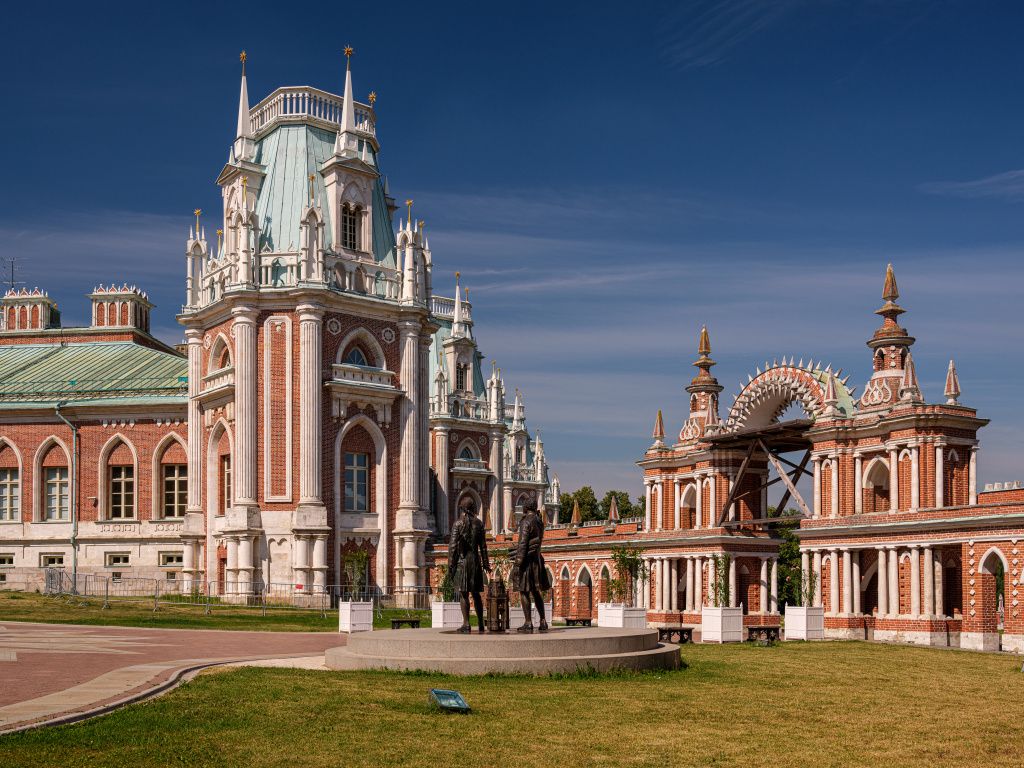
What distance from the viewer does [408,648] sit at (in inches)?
872

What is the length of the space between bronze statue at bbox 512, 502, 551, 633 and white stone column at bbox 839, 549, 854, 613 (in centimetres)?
1859

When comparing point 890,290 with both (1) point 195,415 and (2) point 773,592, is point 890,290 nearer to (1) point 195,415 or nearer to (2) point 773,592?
(2) point 773,592

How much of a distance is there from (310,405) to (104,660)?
30945mm

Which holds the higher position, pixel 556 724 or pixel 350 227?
pixel 350 227

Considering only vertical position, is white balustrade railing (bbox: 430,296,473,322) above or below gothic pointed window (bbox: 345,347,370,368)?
above

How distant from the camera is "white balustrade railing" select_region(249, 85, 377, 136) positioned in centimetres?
6031

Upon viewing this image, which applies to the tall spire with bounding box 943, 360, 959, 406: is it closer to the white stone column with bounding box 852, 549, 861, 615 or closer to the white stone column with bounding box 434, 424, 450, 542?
the white stone column with bounding box 852, 549, 861, 615

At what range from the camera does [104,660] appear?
23625 millimetres

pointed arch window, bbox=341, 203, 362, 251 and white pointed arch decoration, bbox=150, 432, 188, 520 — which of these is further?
white pointed arch decoration, bbox=150, 432, 188, 520

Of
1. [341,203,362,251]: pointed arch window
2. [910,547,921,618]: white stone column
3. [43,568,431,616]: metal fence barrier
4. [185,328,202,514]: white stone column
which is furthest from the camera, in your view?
[185,328,202,514]: white stone column

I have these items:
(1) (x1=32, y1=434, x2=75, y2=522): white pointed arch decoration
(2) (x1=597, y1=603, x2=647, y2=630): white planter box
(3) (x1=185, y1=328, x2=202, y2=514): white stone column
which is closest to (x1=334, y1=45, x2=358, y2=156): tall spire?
(3) (x1=185, y1=328, x2=202, y2=514): white stone column

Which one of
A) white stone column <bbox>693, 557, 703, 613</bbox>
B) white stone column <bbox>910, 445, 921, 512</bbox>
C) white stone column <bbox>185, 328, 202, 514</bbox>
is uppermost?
white stone column <bbox>185, 328, 202, 514</bbox>

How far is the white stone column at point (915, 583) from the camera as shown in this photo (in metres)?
37.4

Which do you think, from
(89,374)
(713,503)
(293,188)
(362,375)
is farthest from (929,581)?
(89,374)
